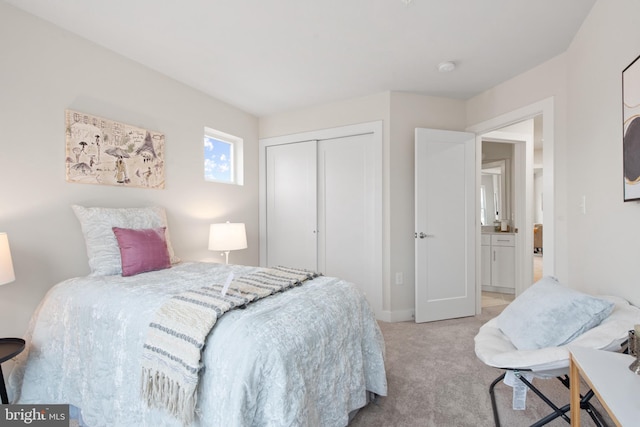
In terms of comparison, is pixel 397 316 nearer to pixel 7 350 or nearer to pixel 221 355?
pixel 221 355

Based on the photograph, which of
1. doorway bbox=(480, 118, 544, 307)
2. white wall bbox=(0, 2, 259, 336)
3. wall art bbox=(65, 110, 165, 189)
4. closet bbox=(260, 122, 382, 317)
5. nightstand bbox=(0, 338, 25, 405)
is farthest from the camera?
doorway bbox=(480, 118, 544, 307)

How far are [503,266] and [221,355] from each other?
166 inches

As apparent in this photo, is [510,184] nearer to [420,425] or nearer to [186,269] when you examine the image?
[420,425]

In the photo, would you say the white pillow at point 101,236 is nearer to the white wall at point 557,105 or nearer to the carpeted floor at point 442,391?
the carpeted floor at point 442,391

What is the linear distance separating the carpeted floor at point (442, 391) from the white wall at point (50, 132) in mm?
2179

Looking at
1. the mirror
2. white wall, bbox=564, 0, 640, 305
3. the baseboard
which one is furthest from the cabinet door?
white wall, bbox=564, 0, 640, 305

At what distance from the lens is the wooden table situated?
0.80 meters

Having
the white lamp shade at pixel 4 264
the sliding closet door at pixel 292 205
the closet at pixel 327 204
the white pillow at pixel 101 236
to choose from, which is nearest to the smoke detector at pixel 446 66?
the closet at pixel 327 204

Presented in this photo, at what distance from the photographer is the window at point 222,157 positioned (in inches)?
130

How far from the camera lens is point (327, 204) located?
3.57 m

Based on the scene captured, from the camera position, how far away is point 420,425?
1579mm

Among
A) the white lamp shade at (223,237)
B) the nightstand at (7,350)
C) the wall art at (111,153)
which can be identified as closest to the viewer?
the nightstand at (7,350)

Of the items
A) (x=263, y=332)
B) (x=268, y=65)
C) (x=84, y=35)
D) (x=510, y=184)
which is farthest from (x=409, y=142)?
(x=84, y=35)

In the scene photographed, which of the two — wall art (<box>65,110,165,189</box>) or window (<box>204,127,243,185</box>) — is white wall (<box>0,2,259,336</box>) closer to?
wall art (<box>65,110,165,189</box>)
